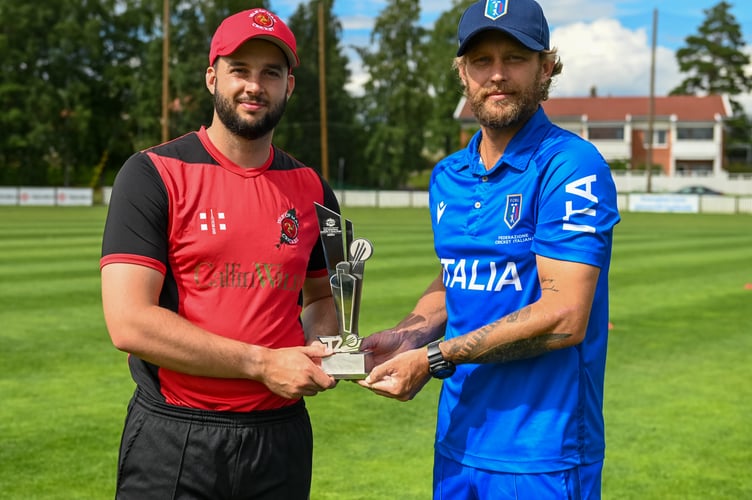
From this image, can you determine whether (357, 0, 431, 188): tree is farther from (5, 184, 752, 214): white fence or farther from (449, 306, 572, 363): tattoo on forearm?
(449, 306, 572, 363): tattoo on forearm

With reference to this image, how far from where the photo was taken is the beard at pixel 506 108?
298cm

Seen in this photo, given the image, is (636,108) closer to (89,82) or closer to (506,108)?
(89,82)

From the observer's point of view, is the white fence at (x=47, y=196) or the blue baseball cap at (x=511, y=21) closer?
the blue baseball cap at (x=511, y=21)

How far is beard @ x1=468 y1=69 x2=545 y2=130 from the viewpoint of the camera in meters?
2.98

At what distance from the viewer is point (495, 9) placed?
294cm

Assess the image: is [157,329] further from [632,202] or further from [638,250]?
[632,202]

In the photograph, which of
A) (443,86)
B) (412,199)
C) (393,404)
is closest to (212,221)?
(393,404)

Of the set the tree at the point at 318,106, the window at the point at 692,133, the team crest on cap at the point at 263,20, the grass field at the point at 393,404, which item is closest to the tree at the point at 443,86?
the tree at the point at 318,106

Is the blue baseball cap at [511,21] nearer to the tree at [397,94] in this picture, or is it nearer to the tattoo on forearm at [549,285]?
the tattoo on forearm at [549,285]

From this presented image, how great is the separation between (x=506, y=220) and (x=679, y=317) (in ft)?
31.3

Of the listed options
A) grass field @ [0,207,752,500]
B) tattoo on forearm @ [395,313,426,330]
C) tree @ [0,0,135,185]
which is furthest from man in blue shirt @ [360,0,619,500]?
tree @ [0,0,135,185]

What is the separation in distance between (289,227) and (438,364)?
0.76 metres

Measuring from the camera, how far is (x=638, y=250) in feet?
69.2

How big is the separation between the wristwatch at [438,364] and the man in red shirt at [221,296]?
1.21 feet
